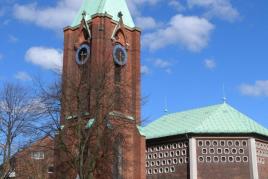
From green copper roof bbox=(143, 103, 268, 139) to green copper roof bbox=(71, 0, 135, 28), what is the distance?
11.7 m

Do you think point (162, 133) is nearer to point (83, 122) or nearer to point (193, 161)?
point (193, 161)

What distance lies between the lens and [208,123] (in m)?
49.2

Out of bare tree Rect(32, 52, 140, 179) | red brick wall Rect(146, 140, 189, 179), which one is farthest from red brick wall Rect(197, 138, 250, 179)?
bare tree Rect(32, 52, 140, 179)

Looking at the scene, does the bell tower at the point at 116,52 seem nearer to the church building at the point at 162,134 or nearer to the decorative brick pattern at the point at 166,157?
the church building at the point at 162,134

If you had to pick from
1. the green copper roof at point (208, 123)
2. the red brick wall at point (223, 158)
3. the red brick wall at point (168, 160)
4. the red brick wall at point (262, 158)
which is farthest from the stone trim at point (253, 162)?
the red brick wall at point (168, 160)

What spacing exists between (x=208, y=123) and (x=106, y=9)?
15.5 m

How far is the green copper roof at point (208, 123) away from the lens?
47969 millimetres

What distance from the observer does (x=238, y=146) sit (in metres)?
47.2

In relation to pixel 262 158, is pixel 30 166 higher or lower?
lower

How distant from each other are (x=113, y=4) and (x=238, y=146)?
18.7m

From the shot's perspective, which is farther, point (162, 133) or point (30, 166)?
point (162, 133)

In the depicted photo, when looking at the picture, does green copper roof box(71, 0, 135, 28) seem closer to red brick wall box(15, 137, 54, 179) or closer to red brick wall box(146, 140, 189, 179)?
red brick wall box(146, 140, 189, 179)

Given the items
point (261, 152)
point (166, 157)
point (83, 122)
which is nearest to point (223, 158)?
point (261, 152)

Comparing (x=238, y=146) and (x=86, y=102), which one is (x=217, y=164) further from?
(x=86, y=102)
